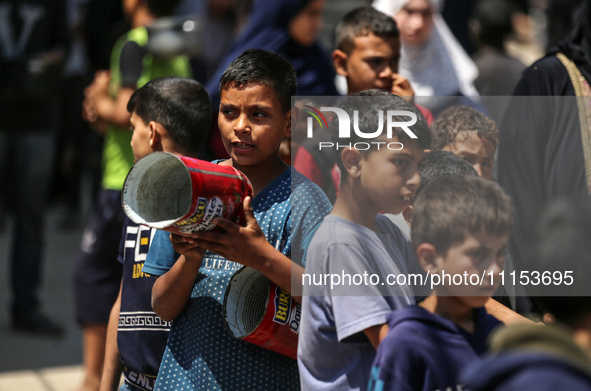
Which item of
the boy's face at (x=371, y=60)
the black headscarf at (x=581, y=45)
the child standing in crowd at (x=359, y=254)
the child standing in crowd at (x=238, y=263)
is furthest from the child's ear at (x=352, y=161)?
the black headscarf at (x=581, y=45)

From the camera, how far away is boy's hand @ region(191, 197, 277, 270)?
1.70 meters

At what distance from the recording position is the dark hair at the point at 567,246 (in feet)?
4.15

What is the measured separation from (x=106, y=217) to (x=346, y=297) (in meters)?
2.54

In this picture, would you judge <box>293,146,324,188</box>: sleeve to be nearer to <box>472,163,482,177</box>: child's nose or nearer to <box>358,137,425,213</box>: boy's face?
<box>472,163,482,177</box>: child's nose

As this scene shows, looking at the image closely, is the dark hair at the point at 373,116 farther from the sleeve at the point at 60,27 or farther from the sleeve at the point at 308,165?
Result: the sleeve at the point at 60,27

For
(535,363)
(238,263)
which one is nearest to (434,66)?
(238,263)

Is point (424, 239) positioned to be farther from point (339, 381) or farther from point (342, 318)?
point (339, 381)

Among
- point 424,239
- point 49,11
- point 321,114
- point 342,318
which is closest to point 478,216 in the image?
point 424,239

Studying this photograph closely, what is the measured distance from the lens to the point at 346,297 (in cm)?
165

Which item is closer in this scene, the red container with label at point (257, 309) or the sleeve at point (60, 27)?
the red container with label at point (257, 309)

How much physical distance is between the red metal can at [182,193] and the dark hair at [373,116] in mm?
234

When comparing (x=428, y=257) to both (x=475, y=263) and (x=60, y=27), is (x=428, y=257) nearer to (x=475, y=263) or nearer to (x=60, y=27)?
(x=475, y=263)

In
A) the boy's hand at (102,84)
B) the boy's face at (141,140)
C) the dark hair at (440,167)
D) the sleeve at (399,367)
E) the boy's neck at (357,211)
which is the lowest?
the boy's hand at (102,84)

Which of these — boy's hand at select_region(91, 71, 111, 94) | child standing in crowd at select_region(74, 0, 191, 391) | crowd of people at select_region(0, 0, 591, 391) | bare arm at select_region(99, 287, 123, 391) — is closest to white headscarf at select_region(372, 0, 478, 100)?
crowd of people at select_region(0, 0, 591, 391)
